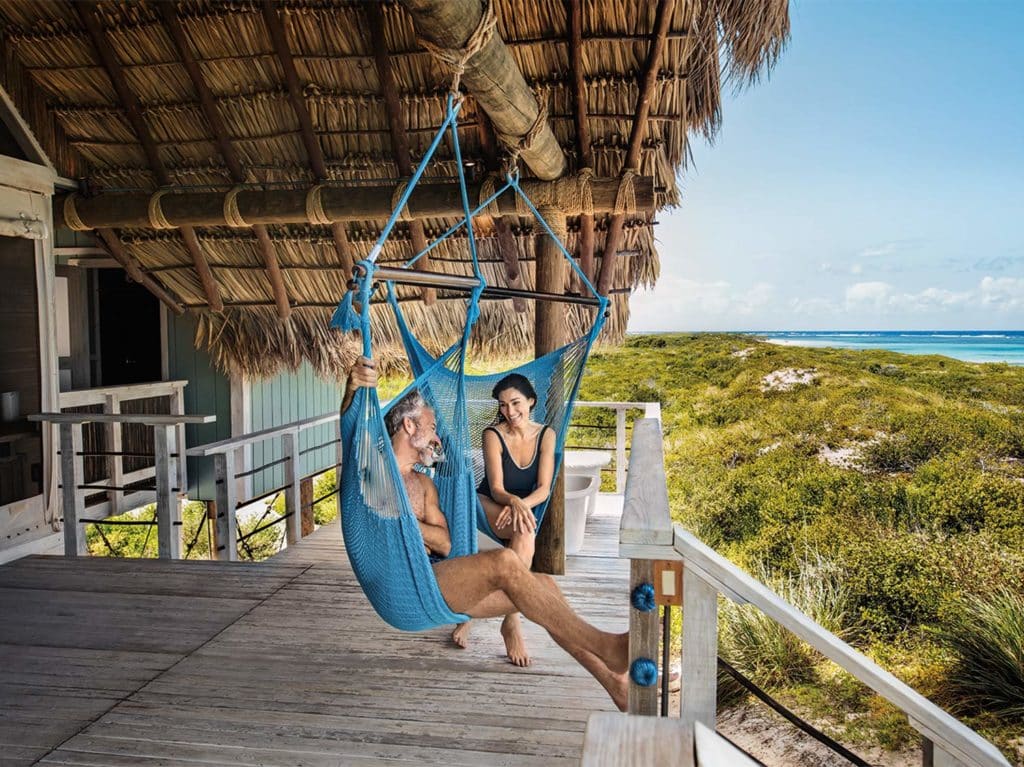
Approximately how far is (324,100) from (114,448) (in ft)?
7.89

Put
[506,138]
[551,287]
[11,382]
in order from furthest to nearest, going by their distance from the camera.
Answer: [11,382], [551,287], [506,138]

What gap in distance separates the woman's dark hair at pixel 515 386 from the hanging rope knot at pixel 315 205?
126cm

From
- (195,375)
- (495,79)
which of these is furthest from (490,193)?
(195,375)

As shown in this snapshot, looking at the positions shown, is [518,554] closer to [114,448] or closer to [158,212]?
[158,212]

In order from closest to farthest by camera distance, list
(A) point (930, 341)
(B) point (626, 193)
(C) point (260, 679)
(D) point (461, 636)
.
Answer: (C) point (260, 679), (D) point (461, 636), (B) point (626, 193), (A) point (930, 341)

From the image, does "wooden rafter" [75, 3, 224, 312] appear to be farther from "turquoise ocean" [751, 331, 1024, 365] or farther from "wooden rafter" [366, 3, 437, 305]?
"turquoise ocean" [751, 331, 1024, 365]

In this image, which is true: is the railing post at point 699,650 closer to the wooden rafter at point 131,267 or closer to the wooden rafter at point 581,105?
the wooden rafter at point 581,105

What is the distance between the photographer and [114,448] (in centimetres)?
430

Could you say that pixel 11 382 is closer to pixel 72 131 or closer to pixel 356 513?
pixel 72 131

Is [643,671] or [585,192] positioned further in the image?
[585,192]

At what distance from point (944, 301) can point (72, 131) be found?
1937 cm

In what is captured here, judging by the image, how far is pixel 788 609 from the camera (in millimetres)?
963

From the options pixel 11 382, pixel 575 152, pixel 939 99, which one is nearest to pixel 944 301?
pixel 939 99

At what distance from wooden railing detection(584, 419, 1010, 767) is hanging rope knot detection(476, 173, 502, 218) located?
1.99m
